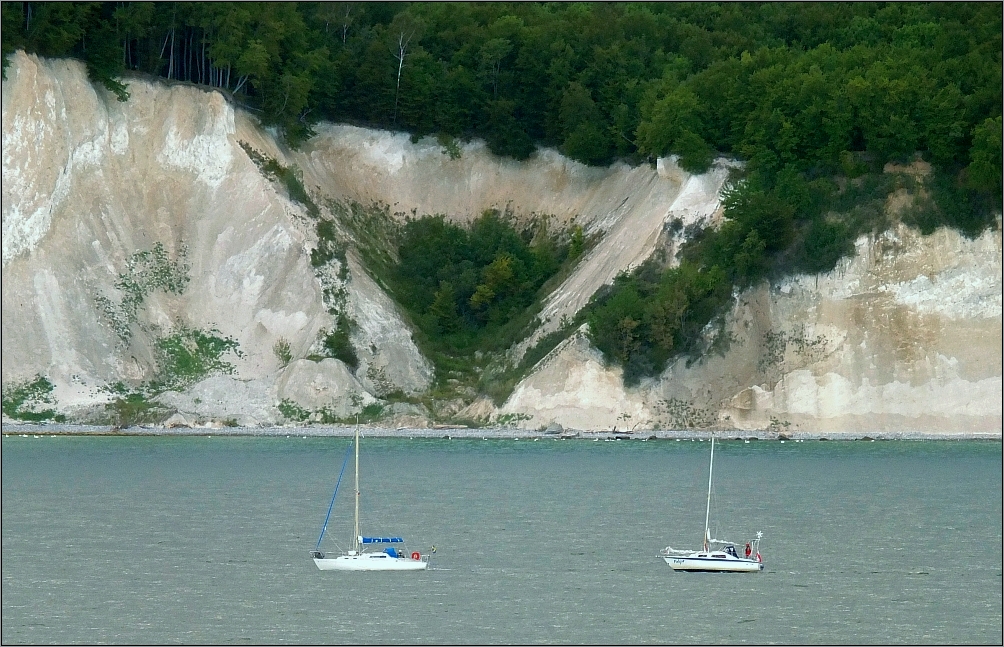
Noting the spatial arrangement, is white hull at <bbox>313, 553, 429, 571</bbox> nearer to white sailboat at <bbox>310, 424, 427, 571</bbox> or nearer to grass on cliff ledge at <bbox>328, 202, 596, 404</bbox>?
white sailboat at <bbox>310, 424, 427, 571</bbox>

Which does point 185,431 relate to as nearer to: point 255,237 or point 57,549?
point 255,237

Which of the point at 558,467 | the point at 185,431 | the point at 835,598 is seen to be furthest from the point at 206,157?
the point at 835,598

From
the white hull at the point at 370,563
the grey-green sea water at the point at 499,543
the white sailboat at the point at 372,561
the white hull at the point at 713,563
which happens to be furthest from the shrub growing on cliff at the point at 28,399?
the white hull at the point at 713,563

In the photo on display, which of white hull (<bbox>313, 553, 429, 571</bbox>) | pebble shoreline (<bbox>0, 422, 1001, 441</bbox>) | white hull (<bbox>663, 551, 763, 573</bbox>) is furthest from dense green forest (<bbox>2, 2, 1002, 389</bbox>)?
white hull (<bbox>313, 553, 429, 571</bbox>)

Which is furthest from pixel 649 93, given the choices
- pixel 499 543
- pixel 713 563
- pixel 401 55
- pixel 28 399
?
pixel 713 563

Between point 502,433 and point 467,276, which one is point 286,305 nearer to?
point 467,276

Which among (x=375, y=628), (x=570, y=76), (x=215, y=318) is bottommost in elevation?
(x=375, y=628)
